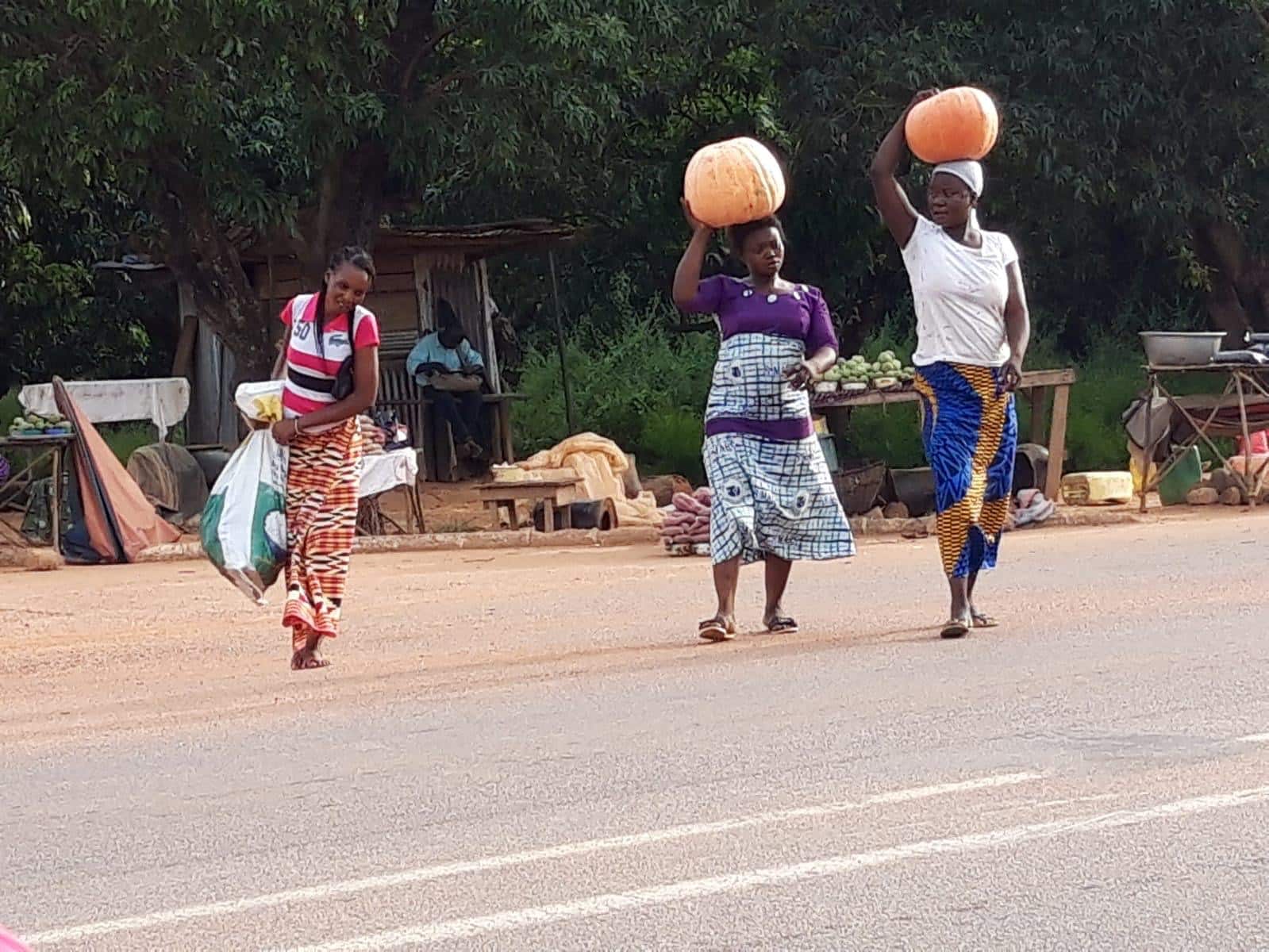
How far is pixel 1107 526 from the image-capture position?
15.0 metres

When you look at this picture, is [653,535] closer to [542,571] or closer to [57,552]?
[542,571]

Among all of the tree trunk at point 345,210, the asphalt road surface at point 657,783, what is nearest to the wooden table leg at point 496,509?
the tree trunk at point 345,210

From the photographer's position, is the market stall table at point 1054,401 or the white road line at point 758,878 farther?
the market stall table at point 1054,401

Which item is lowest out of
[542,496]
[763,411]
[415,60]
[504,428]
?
[542,496]

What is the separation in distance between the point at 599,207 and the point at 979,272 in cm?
1535

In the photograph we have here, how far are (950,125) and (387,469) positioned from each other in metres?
7.02

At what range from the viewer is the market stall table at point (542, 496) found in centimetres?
1617

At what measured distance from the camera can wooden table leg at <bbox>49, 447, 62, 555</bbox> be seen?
1478 cm

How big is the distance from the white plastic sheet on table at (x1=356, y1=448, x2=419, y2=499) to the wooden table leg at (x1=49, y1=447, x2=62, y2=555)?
2.25 meters

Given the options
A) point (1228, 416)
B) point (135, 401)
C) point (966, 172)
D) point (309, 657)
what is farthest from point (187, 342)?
point (966, 172)

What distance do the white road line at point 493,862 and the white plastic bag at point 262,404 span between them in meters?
3.43

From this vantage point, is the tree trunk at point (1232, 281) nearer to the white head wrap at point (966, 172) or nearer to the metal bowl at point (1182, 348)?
the metal bowl at point (1182, 348)

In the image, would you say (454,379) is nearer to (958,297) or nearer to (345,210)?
(345,210)

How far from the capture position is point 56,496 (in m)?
14.8
